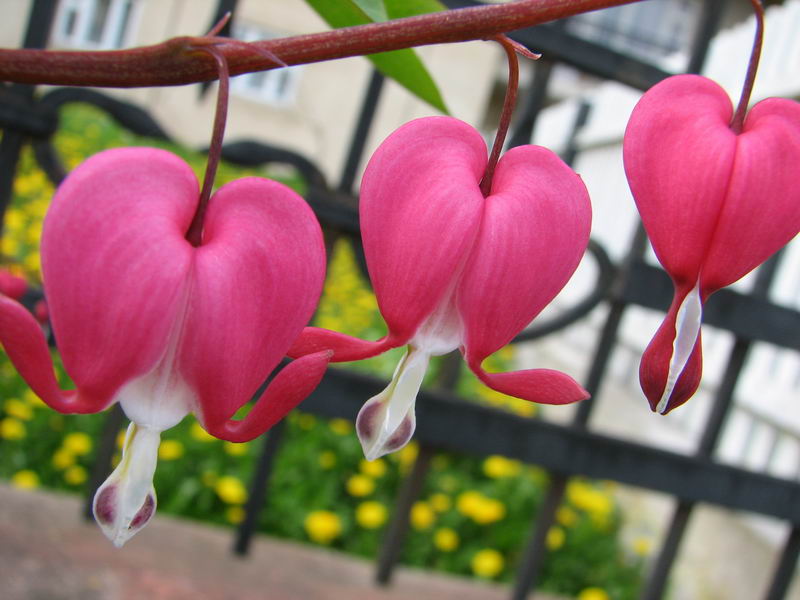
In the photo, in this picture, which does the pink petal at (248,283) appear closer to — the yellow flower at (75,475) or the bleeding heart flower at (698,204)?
the bleeding heart flower at (698,204)

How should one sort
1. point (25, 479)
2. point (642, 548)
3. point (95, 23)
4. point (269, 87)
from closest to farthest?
point (25, 479), point (642, 548), point (95, 23), point (269, 87)

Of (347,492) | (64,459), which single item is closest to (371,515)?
(347,492)

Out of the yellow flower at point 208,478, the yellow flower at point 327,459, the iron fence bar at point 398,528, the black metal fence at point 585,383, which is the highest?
the black metal fence at point 585,383

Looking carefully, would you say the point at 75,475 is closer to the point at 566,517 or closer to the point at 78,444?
the point at 78,444

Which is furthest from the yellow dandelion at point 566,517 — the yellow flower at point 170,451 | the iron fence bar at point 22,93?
the iron fence bar at point 22,93

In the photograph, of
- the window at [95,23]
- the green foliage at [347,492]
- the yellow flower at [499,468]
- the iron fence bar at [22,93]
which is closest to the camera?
the iron fence bar at [22,93]

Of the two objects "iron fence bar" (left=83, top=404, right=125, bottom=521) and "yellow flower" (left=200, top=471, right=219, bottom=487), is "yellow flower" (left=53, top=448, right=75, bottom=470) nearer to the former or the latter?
"yellow flower" (left=200, top=471, right=219, bottom=487)

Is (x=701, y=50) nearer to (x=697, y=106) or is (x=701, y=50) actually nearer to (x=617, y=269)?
(x=617, y=269)
